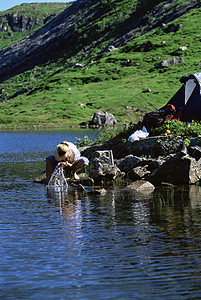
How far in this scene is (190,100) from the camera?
27938 millimetres

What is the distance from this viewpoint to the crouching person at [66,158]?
17984 millimetres

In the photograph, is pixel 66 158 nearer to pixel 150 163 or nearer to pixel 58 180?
pixel 58 180

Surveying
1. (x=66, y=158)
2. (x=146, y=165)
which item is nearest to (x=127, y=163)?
(x=146, y=165)

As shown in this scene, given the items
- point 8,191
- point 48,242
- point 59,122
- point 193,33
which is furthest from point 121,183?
point 193,33

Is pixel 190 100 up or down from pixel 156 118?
up

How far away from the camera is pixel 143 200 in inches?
635

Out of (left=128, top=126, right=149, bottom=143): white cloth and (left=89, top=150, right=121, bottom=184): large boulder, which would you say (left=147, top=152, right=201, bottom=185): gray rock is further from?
(left=128, top=126, right=149, bottom=143): white cloth

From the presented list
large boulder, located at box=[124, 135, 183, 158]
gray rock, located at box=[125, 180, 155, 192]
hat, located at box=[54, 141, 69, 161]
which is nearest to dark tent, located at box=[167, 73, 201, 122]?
large boulder, located at box=[124, 135, 183, 158]

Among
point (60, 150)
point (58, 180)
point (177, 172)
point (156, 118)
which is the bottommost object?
point (58, 180)

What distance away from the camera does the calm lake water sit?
756cm

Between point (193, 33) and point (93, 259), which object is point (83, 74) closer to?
point (193, 33)

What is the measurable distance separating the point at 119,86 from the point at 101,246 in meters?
117

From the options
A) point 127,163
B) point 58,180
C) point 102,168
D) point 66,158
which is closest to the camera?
point 66,158

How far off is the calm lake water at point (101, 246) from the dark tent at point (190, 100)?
10.6 metres
